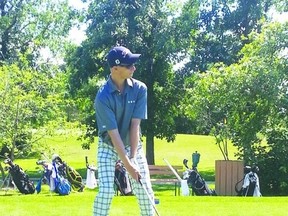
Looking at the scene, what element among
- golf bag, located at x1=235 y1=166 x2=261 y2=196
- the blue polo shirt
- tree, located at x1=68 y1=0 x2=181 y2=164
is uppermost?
tree, located at x1=68 y1=0 x2=181 y2=164

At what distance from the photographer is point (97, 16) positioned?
96.7ft

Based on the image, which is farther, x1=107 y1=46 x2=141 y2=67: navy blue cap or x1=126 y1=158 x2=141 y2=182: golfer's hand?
x1=107 y1=46 x2=141 y2=67: navy blue cap

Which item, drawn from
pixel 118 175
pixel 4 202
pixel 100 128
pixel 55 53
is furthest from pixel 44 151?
pixel 55 53

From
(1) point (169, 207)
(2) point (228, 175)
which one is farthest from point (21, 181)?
(1) point (169, 207)

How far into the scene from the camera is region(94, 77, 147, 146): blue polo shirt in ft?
17.3

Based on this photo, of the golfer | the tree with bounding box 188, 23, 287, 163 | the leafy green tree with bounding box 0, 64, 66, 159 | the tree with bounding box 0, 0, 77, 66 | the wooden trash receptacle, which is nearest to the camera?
the golfer

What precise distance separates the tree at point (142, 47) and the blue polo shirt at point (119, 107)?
76.9ft

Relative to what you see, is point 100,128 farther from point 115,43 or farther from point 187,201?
point 115,43

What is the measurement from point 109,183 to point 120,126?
1.59 ft

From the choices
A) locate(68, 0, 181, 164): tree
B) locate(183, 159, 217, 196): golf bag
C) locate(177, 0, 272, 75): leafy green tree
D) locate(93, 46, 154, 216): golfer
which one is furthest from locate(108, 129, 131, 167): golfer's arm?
locate(177, 0, 272, 75): leafy green tree

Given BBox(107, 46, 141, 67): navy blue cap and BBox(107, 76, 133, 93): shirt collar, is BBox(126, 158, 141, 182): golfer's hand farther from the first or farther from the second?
BBox(107, 46, 141, 67): navy blue cap

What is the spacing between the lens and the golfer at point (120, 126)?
526 cm

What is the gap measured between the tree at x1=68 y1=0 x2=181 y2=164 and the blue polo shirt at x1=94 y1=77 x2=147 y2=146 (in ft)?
76.9

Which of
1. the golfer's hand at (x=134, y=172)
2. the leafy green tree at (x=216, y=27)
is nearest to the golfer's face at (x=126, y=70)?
the golfer's hand at (x=134, y=172)
